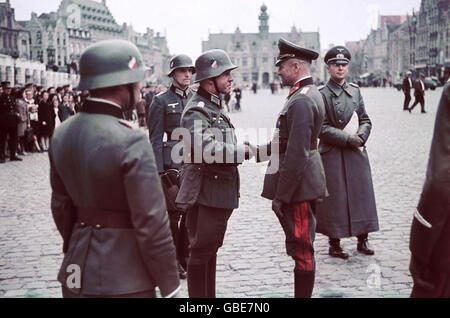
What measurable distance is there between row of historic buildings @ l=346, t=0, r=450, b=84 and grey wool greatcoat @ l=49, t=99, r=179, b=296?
58968mm

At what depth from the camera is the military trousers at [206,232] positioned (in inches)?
157

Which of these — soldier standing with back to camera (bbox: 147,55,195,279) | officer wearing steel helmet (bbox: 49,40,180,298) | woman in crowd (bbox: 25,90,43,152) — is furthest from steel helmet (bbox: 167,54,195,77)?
woman in crowd (bbox: 25,90,43,152)

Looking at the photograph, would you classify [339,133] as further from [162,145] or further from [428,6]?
[428,6]

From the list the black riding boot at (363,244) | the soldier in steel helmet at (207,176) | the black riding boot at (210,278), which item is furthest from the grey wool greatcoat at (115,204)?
Answer: the black riding boot at (363,244)

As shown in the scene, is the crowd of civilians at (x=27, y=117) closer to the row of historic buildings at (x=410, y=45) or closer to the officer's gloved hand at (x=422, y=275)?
the officer's gloved hand at (x=422, y=275)

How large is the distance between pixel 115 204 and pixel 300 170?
5.91 ft

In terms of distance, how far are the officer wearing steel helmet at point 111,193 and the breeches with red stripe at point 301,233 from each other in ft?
5.47

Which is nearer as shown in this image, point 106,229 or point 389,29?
point 106,229

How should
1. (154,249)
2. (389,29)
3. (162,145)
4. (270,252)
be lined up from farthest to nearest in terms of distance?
(389,29) < (270,252) < (162,145) < (154,249)

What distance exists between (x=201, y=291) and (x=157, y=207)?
177 cm

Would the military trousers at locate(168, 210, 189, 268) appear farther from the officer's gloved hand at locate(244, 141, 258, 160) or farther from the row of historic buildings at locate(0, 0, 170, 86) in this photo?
the row of historic buildings at locate(0, 0, 170, 86)

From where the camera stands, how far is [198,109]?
3990 mm

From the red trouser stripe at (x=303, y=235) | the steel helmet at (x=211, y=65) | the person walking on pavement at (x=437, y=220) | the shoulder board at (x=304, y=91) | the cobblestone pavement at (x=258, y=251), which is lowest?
the cobblestone pavement at (x=258, y=251)

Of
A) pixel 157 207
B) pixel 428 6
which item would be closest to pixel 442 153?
pixel 157 207
